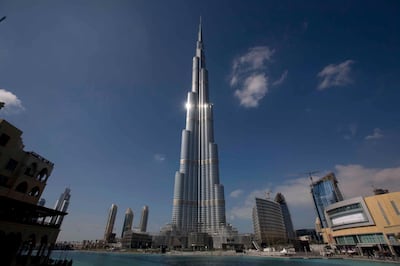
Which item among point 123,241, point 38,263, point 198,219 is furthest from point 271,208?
point 38,263

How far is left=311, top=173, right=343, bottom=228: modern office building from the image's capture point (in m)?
163

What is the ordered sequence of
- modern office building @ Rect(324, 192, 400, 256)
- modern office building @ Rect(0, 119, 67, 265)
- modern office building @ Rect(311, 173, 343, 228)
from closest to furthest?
modern office building @ Rect(0, 119, 67, 265), modern office building @ Rect(324, 192, 400, 256), modern office building @ Rect(311, 173, 343, 228)

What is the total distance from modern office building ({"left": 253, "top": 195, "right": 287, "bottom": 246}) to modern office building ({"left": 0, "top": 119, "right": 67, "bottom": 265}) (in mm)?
156716

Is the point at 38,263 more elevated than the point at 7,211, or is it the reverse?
the point at 7,211

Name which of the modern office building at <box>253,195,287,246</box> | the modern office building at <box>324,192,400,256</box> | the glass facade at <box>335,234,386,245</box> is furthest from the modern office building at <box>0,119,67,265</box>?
the modern office building at <box>253,195,287,246</box>

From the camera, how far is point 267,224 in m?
166

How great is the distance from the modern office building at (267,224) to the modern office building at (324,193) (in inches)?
1415

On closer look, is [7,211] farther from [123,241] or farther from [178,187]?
[123,241]

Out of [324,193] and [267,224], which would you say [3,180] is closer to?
[267,224]

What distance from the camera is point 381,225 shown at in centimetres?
6488

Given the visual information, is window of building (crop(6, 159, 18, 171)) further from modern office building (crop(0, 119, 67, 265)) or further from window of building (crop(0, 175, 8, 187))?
window of building (crop(0, 175, 8, 187))

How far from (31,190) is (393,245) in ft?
325

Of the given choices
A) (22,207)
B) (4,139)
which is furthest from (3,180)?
(22,207)

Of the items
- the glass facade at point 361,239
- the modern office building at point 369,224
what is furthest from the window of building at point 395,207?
the glass facade at point 361,239
